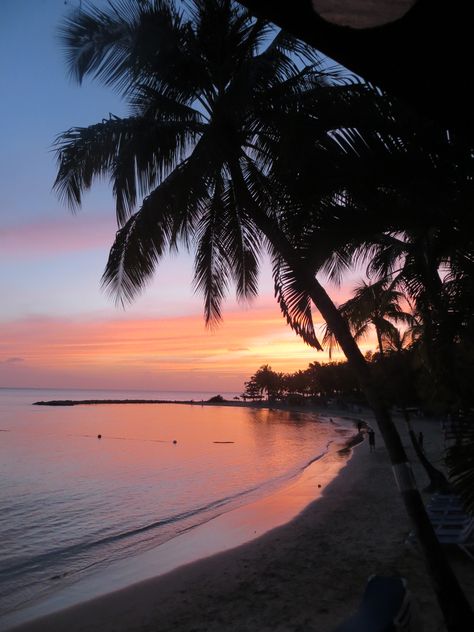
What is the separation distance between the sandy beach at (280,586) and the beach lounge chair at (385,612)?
2186 mm

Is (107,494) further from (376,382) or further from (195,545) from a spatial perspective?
(376,382)

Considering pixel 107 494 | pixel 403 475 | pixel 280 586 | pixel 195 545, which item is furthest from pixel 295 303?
pixel 107 494

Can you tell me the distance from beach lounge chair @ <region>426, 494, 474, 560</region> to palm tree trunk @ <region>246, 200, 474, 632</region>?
2.61 m

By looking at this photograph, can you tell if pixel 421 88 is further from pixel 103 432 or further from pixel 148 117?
pixel 103 432

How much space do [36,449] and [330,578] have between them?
3659cm

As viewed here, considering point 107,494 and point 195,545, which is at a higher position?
point 107,494

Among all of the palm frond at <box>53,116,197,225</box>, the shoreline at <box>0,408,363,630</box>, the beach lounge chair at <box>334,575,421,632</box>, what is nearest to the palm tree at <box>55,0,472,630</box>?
the palm frond at <box>53,116,197,225</box>

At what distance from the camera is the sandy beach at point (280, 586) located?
22.7 feet

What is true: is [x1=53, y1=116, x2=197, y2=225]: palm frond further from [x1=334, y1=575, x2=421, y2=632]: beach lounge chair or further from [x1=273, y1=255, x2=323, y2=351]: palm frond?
[x1=334, y1=575, x2=421, y2=632]: beach lounge chair

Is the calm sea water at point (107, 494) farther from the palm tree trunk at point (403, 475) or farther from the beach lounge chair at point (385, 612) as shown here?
the palm tree trunk at point (403, 475)

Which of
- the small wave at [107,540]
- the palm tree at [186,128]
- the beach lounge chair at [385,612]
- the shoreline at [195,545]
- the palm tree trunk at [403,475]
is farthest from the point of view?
the small wave at [107,540]

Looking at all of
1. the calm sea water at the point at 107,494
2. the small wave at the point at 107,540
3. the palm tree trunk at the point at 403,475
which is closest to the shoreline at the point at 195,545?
the calm sea water at the point at 107,494

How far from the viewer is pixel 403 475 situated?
5.25m

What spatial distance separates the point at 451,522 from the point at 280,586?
Answer: 118 inches
